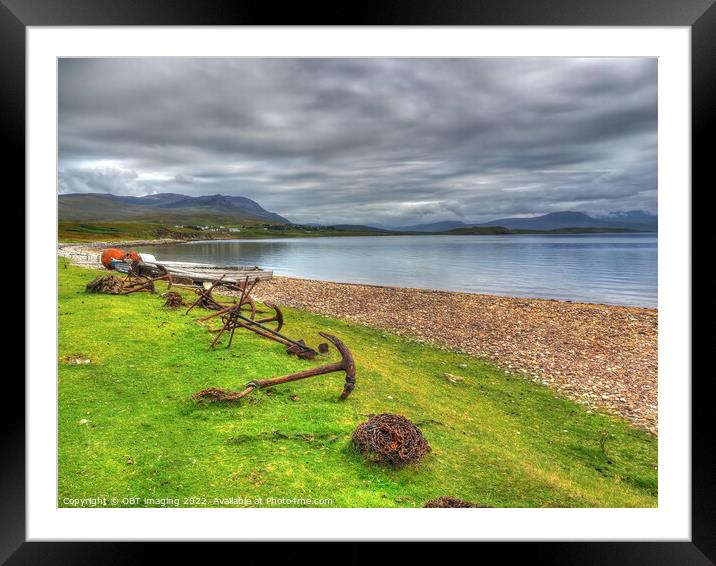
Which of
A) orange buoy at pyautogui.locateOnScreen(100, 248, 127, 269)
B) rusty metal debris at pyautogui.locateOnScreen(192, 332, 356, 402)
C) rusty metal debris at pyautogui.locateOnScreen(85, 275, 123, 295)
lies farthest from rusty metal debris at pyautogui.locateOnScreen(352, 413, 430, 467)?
orange buoy at pyautogui.locateOnScreen(100, 248, 127, 269)

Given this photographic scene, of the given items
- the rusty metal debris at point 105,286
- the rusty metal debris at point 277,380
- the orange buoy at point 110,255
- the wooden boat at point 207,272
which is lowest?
the rusty metal debris at point 277,380

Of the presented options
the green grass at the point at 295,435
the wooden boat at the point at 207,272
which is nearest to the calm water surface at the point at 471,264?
the wooden boat at the point at 207,272

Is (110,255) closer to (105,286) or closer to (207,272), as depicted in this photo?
(207,272)

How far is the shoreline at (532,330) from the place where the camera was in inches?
148

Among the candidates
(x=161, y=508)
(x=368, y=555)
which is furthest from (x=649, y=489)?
(x=161, y=508)

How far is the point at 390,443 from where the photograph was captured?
2.29 meters

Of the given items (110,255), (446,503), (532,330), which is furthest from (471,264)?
(110,255)

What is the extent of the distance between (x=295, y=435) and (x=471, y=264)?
29.4ft

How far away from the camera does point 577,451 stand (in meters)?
2.80

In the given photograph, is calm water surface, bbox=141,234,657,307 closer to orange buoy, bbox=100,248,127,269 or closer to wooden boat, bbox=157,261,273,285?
wooden boat, bbox=157,261,273,285

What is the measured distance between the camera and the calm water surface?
648 centimetres

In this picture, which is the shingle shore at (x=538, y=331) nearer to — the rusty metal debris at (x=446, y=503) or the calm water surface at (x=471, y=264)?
the calm water surface at (x=471, y=264)
